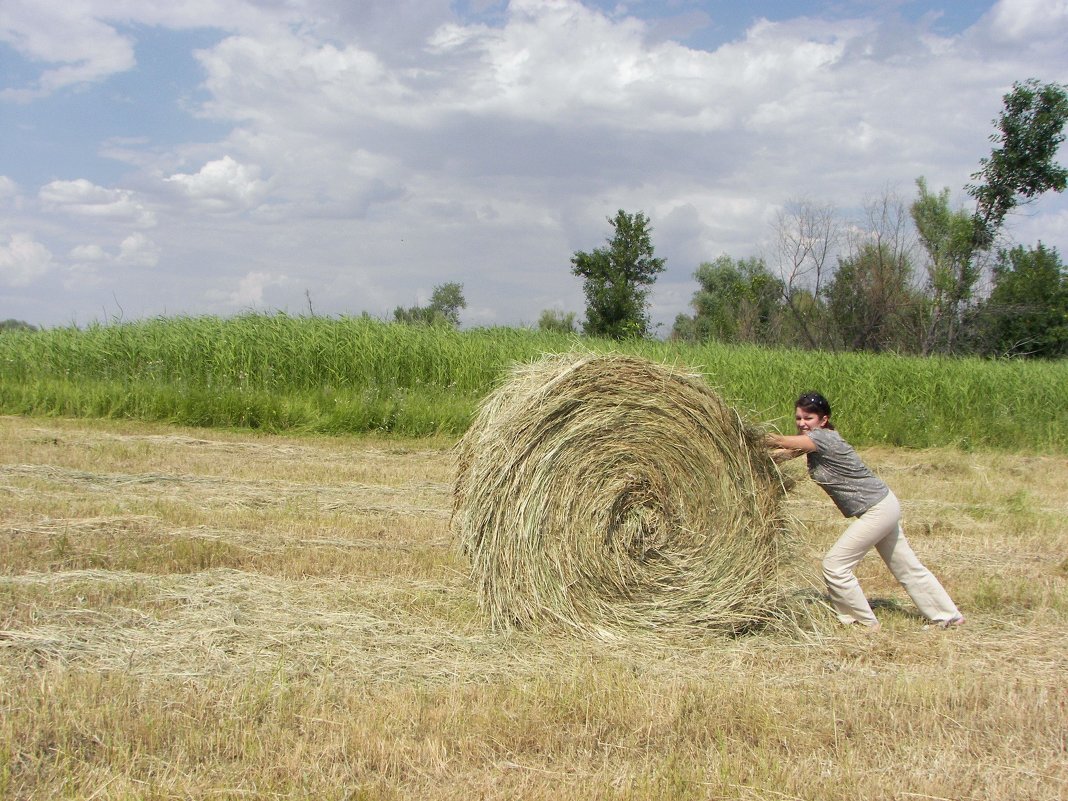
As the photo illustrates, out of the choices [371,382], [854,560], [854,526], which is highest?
[371,382]

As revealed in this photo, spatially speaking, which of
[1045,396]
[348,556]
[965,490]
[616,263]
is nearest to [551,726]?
[348,556]

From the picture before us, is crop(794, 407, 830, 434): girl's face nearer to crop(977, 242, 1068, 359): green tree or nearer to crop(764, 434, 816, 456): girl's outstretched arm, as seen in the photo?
crop(764, 434, 816, 456): girl's outstretched arm

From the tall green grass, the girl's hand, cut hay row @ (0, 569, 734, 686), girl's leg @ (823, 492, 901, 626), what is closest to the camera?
cut hay row @ (0, 569, 734, 686)

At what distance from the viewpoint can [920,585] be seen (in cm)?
554

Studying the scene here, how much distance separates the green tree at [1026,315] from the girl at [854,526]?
30.7m

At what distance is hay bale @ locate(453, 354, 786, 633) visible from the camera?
5.21 metres

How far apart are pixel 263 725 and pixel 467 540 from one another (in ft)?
6.60

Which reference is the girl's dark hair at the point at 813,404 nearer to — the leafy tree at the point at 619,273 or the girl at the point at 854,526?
the girl at the point at 854,526

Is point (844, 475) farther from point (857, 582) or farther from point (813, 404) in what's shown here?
point (857, 582)

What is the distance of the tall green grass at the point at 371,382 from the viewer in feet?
45.4

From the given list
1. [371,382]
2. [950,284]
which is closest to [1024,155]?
[950,284]

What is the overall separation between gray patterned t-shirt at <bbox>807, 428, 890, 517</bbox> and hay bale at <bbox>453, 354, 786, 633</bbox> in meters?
0.33

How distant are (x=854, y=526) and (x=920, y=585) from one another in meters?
0.54

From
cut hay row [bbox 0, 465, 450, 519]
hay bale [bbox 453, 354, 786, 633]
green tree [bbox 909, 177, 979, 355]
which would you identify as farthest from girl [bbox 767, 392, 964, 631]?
green tree [bbox 909, 177, 979, 355]
